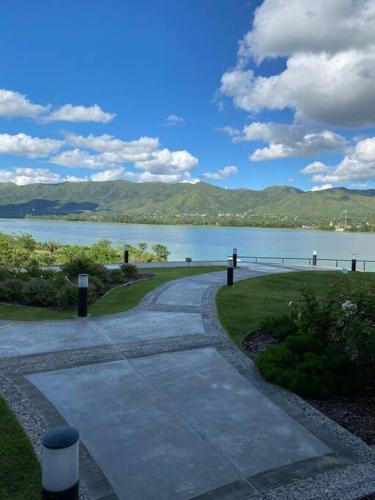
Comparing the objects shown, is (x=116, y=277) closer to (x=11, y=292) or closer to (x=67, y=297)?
(x=11, y=292)

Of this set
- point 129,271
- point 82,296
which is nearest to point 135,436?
point 82,296

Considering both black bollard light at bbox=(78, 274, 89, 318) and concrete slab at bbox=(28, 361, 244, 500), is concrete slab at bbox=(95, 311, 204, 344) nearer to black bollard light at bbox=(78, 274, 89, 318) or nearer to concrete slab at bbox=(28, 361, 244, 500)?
black bollard light at bbox=(78, 274, 89, 318)

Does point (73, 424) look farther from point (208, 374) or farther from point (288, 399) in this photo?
point (288, 399)

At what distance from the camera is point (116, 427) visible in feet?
12.0

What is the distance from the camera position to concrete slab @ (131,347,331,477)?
10.9ft

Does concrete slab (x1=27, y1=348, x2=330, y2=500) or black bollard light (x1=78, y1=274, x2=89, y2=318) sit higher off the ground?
black bollard light (x1=78, y1=274, x2=89, y2=318)

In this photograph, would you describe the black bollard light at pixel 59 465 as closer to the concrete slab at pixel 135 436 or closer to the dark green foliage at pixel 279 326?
the concrete slab at pixel 135 436

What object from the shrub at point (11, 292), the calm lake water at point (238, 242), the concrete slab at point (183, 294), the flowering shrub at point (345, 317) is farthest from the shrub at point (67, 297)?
the calm lake water at point (238, 242)

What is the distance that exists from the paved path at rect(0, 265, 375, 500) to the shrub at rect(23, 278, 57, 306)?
2.47 metres

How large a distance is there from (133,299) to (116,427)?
6.28 meters

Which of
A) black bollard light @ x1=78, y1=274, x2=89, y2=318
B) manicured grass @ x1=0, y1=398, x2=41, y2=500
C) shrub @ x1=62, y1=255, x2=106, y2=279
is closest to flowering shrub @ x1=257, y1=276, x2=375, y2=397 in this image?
manicured grass @ x1=0, y1=398, x2=41, y2=500

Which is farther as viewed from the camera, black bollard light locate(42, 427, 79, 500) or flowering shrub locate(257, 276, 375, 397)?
flowering shrub locate(257, 276, 375, 397)

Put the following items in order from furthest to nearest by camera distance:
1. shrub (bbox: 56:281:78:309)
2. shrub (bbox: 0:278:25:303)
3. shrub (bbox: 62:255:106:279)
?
shrub (bbox: 62:255:106:279) → shrub (bbox: 0:278:25:303) → shrub (bbox: 56:281:78:309)

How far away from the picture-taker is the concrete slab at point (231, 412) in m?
3.32
